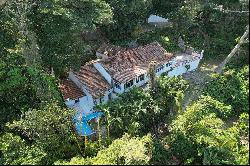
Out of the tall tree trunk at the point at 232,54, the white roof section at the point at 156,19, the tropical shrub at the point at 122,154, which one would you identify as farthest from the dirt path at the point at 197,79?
the white roof section at the point at 156,19

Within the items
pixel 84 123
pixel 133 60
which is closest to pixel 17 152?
pixel 84 123

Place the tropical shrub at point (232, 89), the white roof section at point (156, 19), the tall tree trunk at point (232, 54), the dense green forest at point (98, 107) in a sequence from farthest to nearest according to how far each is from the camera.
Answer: the white roof section at point (156, 19) → the tall tree trunk at point (232, 54) → the tropical shrub at point (232, 89) → the dense green forest at point (98, 107)

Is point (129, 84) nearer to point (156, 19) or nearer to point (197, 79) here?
point (197, 79)

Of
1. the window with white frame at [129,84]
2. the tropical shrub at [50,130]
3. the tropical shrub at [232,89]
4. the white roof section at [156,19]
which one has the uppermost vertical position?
the white roof section at [156,19]

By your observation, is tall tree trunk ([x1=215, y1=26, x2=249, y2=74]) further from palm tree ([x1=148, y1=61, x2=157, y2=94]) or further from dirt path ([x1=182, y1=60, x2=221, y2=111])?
palm tree ([x1=148, y1=61, x2=157, y2=94])

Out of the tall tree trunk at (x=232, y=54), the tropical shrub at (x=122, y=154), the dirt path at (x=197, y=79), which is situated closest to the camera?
the tropical shrub at (x=122, y=154)

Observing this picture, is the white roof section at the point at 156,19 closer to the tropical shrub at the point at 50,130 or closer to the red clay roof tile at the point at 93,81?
the red clay roof tile at the point at 93,81
